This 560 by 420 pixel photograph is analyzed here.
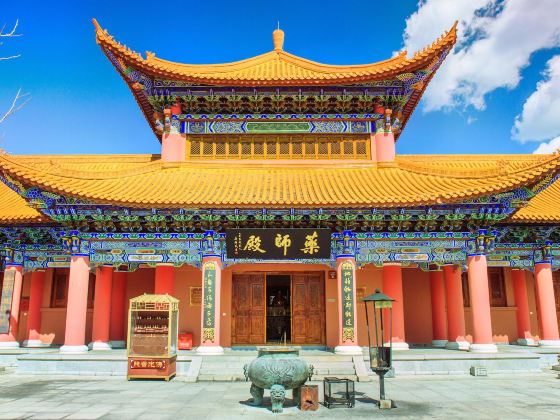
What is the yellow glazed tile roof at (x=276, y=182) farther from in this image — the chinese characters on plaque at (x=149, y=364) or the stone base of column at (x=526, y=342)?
the stone base of column at (x=526, y=342)

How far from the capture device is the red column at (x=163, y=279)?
45.9 feet

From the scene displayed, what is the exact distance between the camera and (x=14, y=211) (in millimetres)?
14672

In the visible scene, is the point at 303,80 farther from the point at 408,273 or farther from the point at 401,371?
the point at 401,371

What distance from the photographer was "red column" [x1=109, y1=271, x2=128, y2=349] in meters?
15.0

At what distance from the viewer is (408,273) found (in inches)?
635

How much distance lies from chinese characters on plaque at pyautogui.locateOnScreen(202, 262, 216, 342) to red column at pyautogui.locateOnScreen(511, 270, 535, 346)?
1065 cm

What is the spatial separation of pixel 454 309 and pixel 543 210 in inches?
166

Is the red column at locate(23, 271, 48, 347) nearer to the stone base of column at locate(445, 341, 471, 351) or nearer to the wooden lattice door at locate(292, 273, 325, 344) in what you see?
the wooden lattice door at locate(292, 273, 325, 344)

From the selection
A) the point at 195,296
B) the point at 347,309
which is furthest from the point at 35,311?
the point at 347,309

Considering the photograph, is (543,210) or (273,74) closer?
(543,210)

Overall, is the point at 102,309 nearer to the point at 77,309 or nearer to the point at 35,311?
the point at 77,309

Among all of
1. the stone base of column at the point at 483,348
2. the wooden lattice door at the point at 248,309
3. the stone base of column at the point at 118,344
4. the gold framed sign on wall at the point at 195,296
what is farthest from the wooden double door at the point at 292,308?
the stone base of column at the point at 483,348

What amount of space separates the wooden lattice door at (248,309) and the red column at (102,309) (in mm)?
3873

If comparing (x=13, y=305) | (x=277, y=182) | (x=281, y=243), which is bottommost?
(x=13, y=305)
